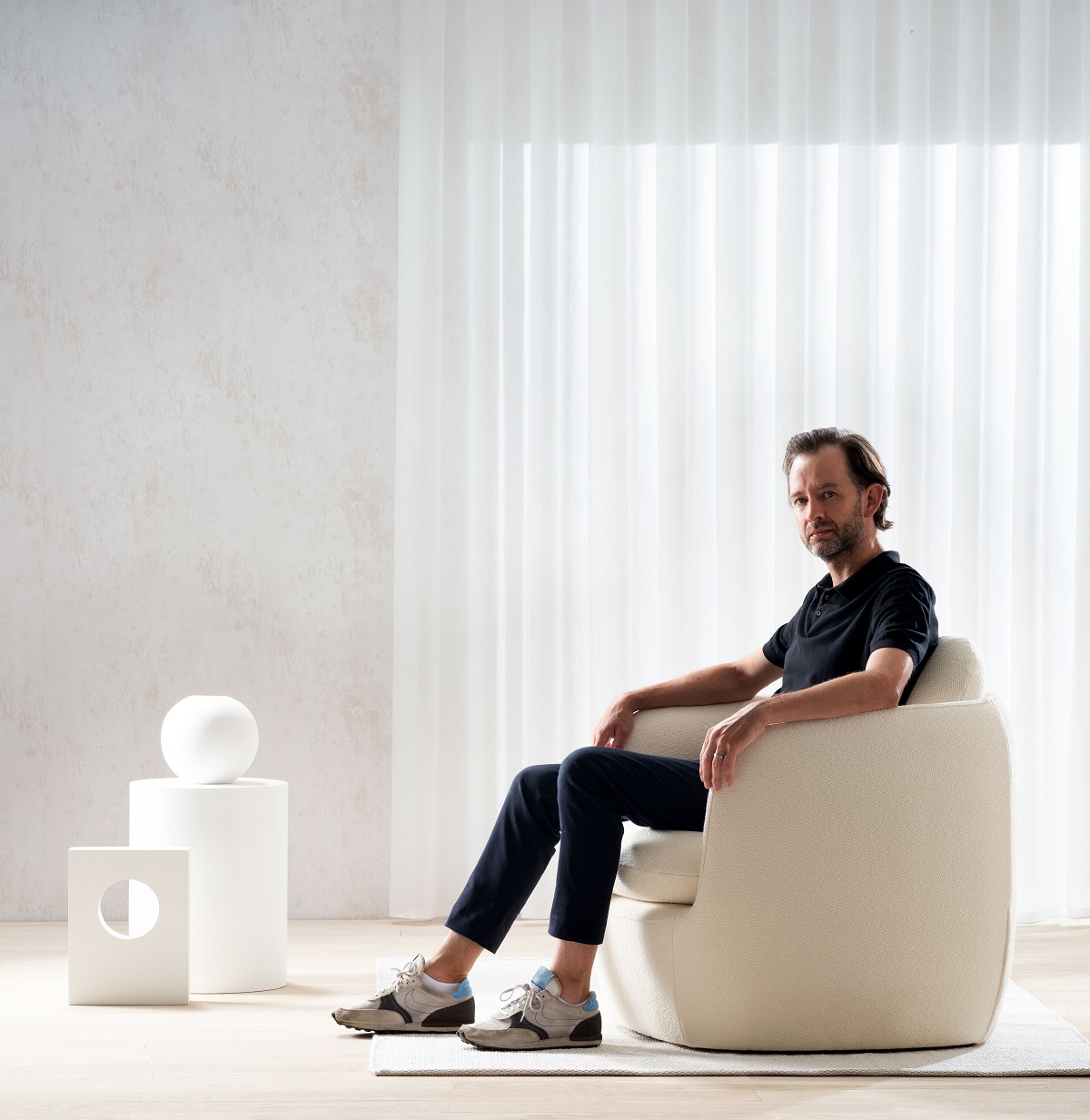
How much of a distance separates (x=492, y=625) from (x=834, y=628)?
1359 millimetres

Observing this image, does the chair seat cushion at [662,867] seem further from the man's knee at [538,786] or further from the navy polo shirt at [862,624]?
the navy polo shirt at [862,624]

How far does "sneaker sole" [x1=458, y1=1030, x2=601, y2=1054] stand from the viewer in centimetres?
214

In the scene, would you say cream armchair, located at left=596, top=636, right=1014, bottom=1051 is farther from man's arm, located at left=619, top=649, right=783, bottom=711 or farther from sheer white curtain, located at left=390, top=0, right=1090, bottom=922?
→ sheer white curtain, located at left=390, top=0, right=1090, bottom=922

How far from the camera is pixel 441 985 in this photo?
2.26 metres

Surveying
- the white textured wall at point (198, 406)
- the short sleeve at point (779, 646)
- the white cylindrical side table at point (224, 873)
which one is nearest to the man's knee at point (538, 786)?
the short sleeve at point (779, 646)

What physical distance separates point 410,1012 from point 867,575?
1096mm

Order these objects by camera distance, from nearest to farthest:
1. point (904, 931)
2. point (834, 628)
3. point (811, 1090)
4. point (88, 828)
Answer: point (811, 1090) → point (904, 931) → point (834, 628) → point (88, 828)

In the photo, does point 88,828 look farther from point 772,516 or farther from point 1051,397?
point 1051,397

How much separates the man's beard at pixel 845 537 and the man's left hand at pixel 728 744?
1.37 ft

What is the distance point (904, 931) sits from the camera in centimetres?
214

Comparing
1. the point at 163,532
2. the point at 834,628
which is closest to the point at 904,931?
the point at 834,628

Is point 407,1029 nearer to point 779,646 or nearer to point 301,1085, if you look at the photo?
point 301,1085

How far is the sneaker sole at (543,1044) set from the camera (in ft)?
7.02

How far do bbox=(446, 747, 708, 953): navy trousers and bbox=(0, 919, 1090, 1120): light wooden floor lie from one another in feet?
0.85
